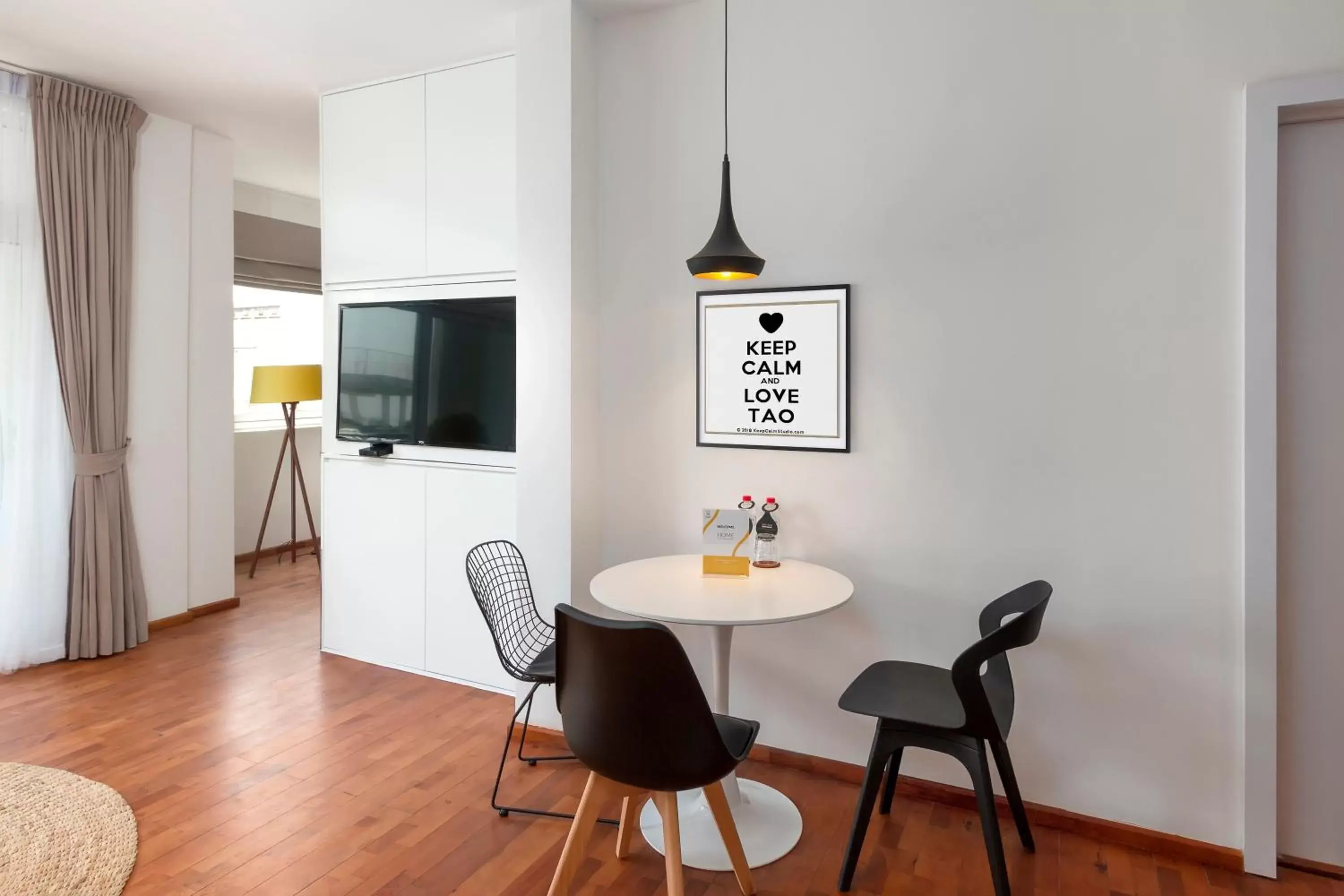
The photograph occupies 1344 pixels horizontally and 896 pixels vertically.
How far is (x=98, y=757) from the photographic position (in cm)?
302

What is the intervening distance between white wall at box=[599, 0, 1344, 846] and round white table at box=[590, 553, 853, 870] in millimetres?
324

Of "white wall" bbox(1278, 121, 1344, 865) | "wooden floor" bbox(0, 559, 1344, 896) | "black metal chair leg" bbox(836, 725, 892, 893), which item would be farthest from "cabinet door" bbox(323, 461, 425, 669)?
"white wall" bbox(1278, 121, 1344, 865)

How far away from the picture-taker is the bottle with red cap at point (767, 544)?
2.82 m

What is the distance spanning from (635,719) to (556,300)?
69.1 inches

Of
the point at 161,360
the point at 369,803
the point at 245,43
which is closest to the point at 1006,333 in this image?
the point at 369,803

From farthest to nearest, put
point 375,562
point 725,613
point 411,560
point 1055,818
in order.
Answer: point 375,562 → point 411,560 → point 1055,818 → point 725,613

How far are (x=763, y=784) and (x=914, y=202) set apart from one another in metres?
2.05

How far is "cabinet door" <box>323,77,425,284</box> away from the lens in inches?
149

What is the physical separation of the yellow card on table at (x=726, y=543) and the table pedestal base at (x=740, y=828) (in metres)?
0.69

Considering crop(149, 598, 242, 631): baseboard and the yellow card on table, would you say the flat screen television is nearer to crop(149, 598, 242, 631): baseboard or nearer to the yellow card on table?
the yellow card on table

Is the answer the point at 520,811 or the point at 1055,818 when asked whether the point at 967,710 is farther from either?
the point at 520,811

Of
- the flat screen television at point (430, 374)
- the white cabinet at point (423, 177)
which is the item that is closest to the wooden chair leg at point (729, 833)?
the flat screen television at point (430, 374)

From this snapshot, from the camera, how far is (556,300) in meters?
3.13

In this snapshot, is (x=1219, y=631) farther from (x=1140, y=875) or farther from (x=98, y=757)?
(x=98, y=757)
